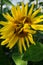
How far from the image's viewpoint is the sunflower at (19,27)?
17.1 inches

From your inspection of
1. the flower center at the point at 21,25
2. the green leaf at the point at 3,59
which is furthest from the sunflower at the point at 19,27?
the green leaf at the point at 3,59

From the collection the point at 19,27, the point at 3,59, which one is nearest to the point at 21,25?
the point at 19,27

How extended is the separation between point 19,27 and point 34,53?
70mm

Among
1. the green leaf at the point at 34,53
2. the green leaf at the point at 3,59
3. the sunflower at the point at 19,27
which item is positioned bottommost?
the green leaf at the point at 3,59

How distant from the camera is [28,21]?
0.45 meters

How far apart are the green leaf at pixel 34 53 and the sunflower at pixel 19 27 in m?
0.03

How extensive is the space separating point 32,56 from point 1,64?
0.36 feet

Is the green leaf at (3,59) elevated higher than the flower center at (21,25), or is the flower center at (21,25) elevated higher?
the flower center at (21,25)

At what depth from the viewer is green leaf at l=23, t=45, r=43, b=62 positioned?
0.46m

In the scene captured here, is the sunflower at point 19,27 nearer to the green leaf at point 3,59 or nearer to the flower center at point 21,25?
the flower center at point 21,25

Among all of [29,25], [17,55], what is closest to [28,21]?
[29,25]

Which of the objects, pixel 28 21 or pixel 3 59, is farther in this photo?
pixel 3 59

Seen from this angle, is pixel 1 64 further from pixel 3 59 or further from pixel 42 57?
pixel 42 57

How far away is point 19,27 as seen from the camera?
1.46ft
